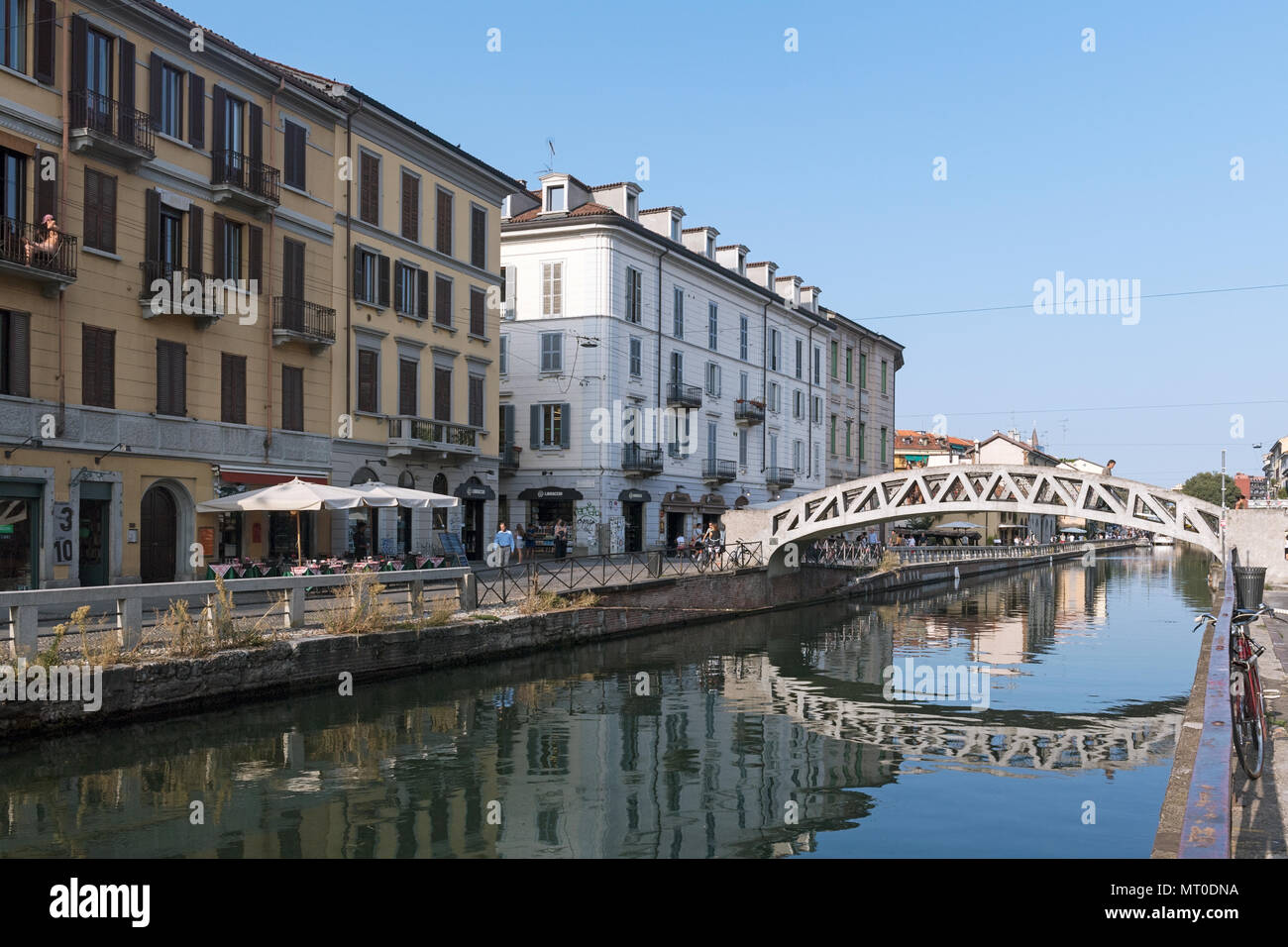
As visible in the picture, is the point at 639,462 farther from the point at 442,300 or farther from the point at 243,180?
the point at 243,180

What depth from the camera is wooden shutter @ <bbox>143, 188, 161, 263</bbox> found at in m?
22.4

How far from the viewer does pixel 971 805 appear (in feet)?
38.2

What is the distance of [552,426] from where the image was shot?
131ft

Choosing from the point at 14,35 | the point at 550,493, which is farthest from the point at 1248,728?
the point at 550,493

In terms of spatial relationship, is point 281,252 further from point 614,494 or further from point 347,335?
point 614,494

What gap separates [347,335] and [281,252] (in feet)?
9.84

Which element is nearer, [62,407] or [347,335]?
[62,407]

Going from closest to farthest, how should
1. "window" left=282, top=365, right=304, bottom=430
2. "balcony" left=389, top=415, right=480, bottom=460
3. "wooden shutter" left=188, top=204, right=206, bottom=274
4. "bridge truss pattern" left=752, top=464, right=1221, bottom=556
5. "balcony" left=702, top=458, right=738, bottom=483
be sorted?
1. "wooden shutter" left=188, top=204, right=206, bottom=274
2. "window" left=282, top=365, right=304, bottom=430
3. "balcony" left=389, top=415, right=480, bottom=460
4. "bridge truss pattern" left=752, top=464, right=1221, bottom=556
5. "balcony" left=702, top=458, right=738, bottom=483

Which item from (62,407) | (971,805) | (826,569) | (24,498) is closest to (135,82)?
(62,407)

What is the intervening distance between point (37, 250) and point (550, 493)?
21.6 meters

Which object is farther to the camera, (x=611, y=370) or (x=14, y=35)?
(x=611, y=370)

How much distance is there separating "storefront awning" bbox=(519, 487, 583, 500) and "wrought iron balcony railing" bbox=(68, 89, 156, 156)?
19.6 m

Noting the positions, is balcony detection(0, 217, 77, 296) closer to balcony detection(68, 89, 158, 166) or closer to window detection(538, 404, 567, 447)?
balcony detection(68, 89, 158, 166)

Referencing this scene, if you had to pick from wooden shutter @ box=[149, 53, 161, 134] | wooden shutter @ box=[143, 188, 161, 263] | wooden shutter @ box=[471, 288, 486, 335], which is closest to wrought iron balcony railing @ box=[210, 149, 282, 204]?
wooden shutter @ box=[149, 53, 161, 134]
